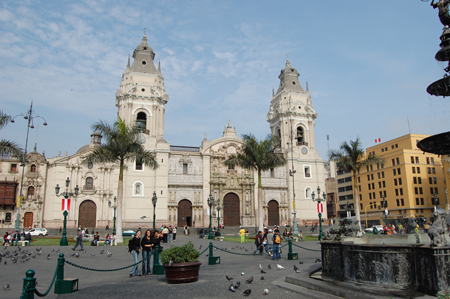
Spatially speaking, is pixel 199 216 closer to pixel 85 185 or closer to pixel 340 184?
pixel 85 185

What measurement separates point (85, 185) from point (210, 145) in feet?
53.4


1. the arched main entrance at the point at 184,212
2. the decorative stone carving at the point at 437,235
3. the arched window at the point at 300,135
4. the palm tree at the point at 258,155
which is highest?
the arched window at the point at 300,135

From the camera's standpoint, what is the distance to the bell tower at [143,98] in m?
45.5

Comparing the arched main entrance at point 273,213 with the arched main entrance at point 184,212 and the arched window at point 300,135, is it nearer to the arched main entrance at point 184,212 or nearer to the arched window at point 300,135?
the arched window at point 300,135

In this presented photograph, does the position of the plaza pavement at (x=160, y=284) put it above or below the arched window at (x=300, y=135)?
below

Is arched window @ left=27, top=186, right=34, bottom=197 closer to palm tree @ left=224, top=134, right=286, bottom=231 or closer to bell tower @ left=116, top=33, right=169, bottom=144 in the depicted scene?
bell tower @ left=116, top=33, right=169, bottom=144

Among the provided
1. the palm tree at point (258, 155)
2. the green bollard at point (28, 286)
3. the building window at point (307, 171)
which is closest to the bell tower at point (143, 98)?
the palm tree at point (258, 155)

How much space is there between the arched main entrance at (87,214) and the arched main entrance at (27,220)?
17.9ft

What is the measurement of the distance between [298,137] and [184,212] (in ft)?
66.6

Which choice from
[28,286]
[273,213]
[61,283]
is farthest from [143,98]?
[28,286]

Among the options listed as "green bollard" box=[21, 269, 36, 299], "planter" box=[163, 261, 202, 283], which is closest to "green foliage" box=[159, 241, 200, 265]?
"planter" box=[163, 261, 202, 283]

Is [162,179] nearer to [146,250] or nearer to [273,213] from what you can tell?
[273,213]

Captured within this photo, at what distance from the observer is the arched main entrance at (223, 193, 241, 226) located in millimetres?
46438

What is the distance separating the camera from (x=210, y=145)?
47.5 m
